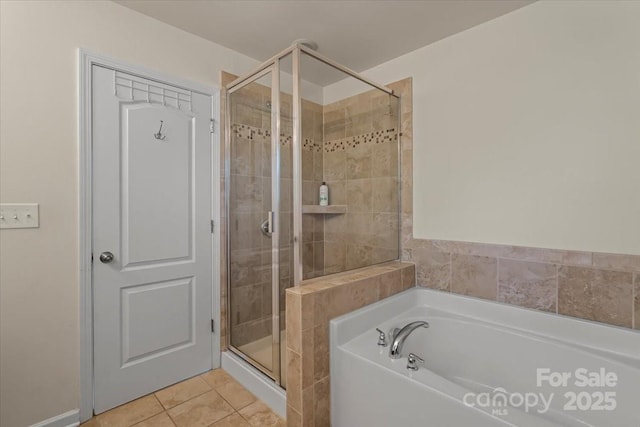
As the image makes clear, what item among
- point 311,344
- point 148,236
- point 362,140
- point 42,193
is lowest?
point 311,344

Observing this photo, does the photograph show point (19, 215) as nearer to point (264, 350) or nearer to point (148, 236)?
point (148, 236)

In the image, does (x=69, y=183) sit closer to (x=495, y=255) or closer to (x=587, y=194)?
(x=495, y=255)

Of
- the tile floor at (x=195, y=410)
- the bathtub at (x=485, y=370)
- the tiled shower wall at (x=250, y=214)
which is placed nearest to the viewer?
the bathtub at (x=485, y=370)

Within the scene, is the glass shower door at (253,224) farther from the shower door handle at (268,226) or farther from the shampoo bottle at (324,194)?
the shampoo bottle at (324,194)

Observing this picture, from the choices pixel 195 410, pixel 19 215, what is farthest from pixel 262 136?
pixel 195 410

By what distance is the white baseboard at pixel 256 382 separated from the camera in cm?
165

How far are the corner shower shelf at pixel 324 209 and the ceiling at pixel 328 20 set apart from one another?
865 mm

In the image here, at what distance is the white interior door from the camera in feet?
5.47

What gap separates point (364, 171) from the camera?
2.38m

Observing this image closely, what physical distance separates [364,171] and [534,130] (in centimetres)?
113

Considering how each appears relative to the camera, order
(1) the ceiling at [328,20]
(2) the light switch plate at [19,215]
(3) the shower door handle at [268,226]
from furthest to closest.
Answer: (3) the shower door handle at [268,226] → (1) the ceiling at [328,20] → (2) the light switch plate at [19,215]

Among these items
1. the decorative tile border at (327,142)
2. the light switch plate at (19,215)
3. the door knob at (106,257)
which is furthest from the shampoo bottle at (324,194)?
the light switch plate at (19,215)

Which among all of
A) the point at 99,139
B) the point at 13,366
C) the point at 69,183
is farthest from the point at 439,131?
the point at 13,366

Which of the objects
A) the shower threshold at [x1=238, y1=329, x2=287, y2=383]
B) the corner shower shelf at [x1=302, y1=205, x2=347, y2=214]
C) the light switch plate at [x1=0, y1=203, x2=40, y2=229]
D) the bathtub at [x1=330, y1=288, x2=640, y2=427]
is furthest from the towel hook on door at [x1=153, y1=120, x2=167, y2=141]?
the bathtub at [x1=330, y1=288, x2=640, y2=427]
